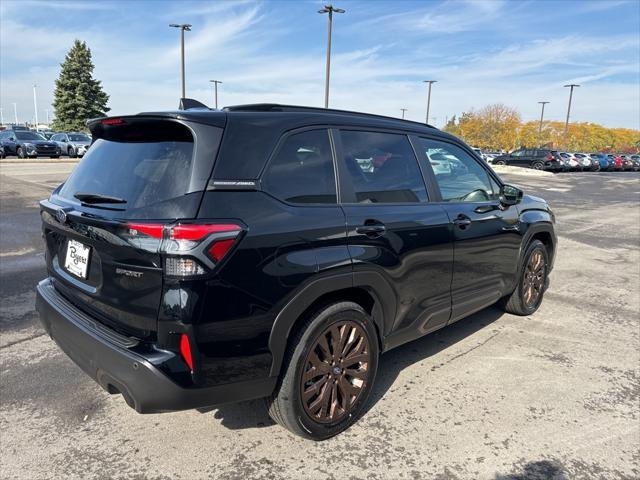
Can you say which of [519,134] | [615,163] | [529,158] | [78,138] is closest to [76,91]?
[78,138]

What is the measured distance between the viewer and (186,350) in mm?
2213

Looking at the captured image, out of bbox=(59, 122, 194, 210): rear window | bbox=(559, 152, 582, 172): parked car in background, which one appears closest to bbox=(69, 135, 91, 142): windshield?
bbox=(59, 122, 194, 210): rear window

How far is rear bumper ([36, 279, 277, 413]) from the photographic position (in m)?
2.21

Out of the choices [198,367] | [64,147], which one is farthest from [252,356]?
[64,147]

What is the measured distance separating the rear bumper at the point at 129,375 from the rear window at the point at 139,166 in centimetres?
66

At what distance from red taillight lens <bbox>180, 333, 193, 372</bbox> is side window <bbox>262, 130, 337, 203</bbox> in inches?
32.6

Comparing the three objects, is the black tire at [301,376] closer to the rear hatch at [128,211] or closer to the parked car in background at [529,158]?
the rear hatch at [128,211]

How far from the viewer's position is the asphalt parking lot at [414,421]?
2.60 meters

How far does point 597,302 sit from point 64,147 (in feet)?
107

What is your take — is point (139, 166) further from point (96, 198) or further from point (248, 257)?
point (248, 257)

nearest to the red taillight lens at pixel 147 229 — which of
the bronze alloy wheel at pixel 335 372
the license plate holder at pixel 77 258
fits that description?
the license plate holder at pixel 77 258

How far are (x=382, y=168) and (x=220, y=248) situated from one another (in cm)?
142

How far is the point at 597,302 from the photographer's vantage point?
18.1ft

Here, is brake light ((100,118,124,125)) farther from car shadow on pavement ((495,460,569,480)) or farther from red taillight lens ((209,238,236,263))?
car shadow on pavement ((495,460,569,480))
